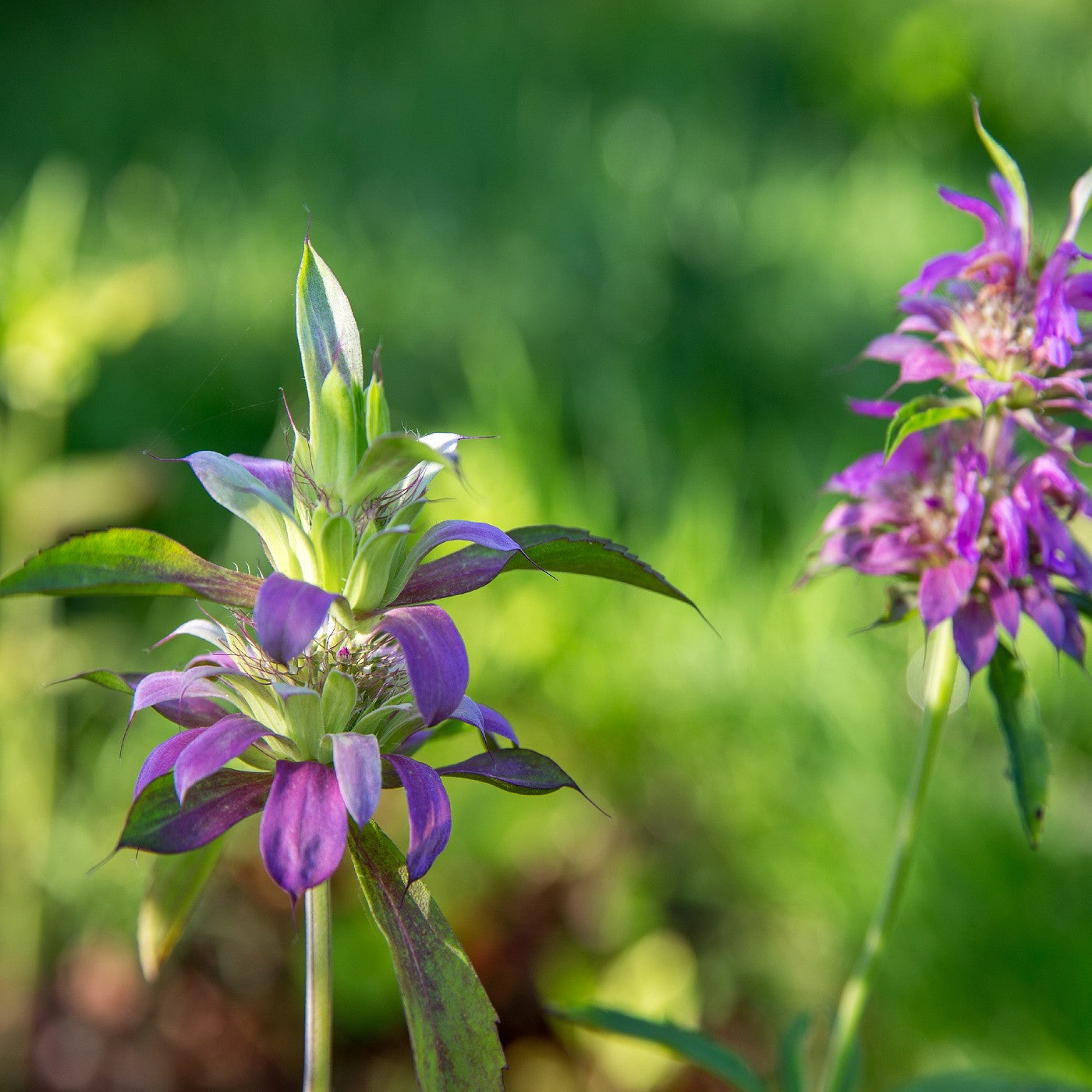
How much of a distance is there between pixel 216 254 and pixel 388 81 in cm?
181

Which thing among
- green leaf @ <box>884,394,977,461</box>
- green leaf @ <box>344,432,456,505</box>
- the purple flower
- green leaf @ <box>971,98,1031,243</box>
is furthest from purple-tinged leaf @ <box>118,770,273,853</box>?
green leaf @ <box>971,98,1031,243</box>

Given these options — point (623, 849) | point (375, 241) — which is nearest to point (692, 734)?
point (623, 849)

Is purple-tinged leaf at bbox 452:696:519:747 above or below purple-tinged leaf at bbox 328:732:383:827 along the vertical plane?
above

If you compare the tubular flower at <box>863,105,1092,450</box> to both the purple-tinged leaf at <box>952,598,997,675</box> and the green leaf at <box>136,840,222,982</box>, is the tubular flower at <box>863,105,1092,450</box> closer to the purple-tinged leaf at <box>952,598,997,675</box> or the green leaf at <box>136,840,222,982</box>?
the purple-tinged leaf at <box>952,598,997,675</box>

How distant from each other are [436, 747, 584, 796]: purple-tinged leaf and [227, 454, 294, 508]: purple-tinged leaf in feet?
0.36

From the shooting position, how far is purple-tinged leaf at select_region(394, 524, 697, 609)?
1.19 ft

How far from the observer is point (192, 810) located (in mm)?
370

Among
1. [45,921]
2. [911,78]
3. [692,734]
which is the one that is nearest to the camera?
[45,921]

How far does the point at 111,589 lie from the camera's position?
0.33m

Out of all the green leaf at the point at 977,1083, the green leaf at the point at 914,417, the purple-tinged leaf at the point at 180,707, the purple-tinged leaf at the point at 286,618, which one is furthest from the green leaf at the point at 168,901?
the green leaf at the point at 977,1083

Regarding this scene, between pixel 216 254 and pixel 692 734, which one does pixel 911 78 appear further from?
pixel 692 734

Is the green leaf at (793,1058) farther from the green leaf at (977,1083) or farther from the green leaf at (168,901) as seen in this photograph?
the green leaf at (168,901)

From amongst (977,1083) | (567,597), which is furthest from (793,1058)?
(567,597)

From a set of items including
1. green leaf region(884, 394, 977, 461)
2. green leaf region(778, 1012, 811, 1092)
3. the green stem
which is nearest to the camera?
green leaf region(884, 394, 977, 461)
